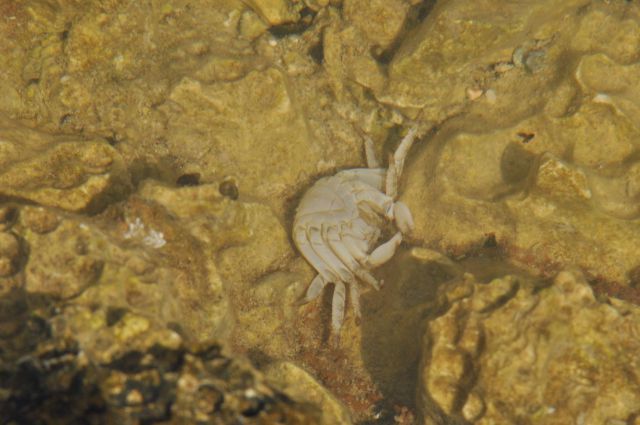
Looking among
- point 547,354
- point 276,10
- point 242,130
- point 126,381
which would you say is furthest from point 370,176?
point 126,381

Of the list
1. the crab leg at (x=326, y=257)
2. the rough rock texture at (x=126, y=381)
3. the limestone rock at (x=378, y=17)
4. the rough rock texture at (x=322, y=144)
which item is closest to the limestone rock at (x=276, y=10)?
the rough rock texture at (x=322, y=144)

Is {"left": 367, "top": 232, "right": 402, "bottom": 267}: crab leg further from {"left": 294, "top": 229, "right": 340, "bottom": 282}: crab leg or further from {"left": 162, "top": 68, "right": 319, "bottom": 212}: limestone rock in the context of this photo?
{"left": 162, "top": 68, "right": 319, "bottom": 212}: limestone rock

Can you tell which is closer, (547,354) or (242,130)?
(547,354)

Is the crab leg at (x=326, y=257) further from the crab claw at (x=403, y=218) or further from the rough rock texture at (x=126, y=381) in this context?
the rough rock texture at (x=126, y=381)

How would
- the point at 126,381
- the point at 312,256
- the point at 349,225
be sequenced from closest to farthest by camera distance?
the point at 126,381, the point at 312,256, the point at 349,225

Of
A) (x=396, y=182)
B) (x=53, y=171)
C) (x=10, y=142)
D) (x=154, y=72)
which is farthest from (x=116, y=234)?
(x=396, y=182)

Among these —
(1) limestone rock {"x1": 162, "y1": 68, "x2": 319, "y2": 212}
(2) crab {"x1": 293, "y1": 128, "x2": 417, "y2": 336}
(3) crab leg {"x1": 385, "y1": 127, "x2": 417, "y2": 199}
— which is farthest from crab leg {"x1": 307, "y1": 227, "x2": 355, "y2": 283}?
(3) crab leg {"x1": 385, "y1": 127, "x2": 417, "y2": 199}

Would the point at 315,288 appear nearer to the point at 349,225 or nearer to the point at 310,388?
the point at 349,225
